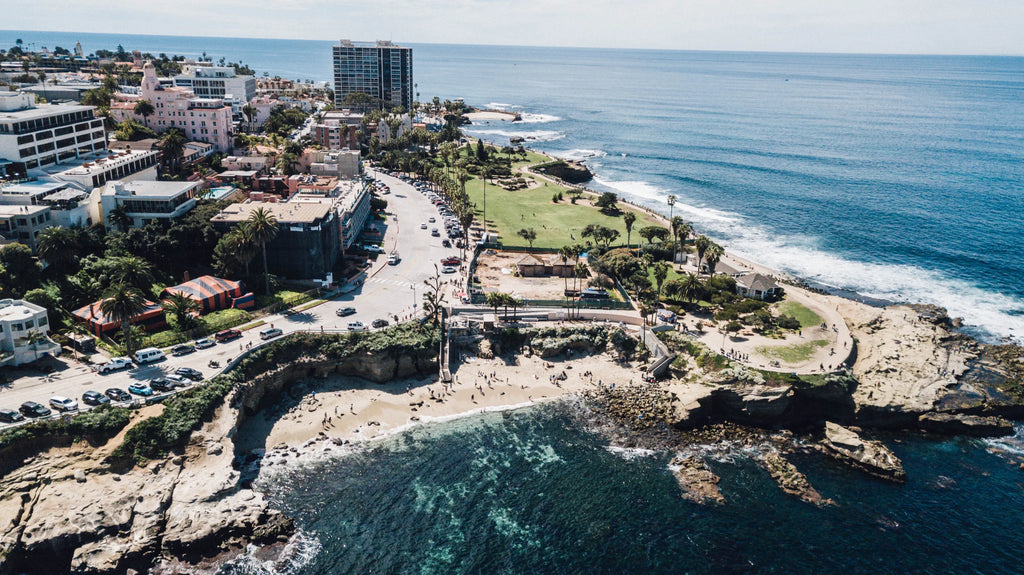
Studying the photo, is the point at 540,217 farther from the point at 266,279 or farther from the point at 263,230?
the point at 263,230

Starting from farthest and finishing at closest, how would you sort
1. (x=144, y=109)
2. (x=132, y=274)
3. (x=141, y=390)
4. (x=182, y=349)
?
(x=144, y=109) < (x=132, y=274) < (x=182, y=349) < (x=141, y=390)

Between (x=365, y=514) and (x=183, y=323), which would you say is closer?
(x=365, y=514)

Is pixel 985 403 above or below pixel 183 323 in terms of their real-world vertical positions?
below

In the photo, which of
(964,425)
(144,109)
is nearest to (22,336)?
(144,109)

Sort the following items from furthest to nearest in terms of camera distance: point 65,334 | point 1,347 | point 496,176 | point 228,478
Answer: point 496,176
point 65,334
point 1,347
point 228,478

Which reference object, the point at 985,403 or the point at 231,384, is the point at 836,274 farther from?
the point at 231,384

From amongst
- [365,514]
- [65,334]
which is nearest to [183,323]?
[65,334]

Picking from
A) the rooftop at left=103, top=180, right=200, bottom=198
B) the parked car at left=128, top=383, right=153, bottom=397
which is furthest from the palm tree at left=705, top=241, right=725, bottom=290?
the rooftop at left=103, top=180, right=200, bottom=198
